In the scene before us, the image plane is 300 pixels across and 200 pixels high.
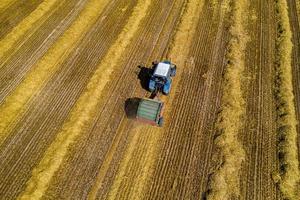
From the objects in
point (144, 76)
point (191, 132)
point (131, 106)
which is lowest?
point (191, 132)

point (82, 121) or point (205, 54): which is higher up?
point (205, 54)

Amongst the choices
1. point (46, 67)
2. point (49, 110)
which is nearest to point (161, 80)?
point (49, 110)

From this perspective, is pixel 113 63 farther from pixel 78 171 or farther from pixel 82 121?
pixel 78 171

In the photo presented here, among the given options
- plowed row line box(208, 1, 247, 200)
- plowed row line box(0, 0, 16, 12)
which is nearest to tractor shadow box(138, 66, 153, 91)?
plowed row line box(208, 1, 247, 200)

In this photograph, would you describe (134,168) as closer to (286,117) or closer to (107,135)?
(107,135)

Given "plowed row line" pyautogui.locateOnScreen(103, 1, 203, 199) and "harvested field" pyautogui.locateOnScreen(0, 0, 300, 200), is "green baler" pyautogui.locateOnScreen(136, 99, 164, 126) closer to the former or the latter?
"plowed row line" pyautogui.locateOnScreen(103, 1, 203, 199)

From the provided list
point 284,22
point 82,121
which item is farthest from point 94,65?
point 284,22

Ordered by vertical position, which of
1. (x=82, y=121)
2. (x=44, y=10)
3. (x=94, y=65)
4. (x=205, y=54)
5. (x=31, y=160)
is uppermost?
(x=44, y=10)
